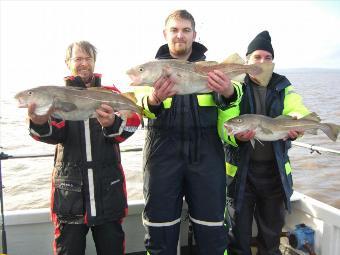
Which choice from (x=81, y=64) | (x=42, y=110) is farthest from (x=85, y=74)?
(x=42, y=110)

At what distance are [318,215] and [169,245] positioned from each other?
1.96 metres

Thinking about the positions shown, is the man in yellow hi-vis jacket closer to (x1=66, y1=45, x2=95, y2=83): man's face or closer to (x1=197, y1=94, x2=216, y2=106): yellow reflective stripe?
(x1=197, y1=94, x2=216, y2=106): yellow reflective stripe

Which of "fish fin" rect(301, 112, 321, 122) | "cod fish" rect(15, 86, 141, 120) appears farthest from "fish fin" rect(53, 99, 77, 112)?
"fish fin" rect(301, 112, 321, 122)

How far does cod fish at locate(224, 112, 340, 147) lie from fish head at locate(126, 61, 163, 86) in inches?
32.9

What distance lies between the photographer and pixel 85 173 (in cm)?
339

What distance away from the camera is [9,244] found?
4.20 metres

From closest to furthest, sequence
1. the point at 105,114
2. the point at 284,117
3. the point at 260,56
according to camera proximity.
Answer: the point at 105,114
the point at 284,117
the point at 260,56

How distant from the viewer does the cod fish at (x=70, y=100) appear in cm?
306

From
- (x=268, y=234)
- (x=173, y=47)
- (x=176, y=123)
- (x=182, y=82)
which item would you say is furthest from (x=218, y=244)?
(x=173, y=47)

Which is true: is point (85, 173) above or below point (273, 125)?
below

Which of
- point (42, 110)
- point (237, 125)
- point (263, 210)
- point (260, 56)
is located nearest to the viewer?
point (42, 110)

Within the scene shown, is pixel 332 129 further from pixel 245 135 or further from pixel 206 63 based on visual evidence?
pixel 206 63

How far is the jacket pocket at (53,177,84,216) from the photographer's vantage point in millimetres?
3363

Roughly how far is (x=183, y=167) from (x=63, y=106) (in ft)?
3.95
